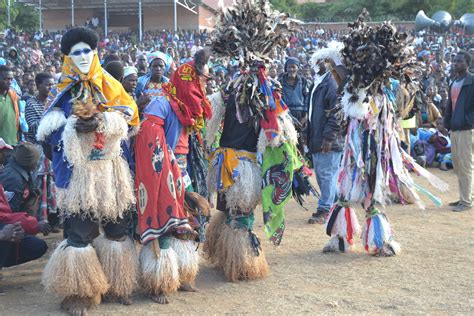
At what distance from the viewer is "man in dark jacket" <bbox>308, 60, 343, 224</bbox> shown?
24.0ft

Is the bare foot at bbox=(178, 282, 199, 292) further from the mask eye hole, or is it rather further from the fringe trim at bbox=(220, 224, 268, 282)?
the mask eye hole

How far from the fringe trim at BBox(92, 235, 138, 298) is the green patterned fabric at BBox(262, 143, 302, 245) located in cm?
135

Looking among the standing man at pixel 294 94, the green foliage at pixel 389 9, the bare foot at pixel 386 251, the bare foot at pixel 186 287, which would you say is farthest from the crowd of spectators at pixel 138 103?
the green foliage at pixel 389 9

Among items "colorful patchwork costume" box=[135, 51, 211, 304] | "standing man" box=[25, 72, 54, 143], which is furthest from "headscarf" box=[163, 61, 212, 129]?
"standing man" box=[25, 72, 54, 143]

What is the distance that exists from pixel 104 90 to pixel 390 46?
9.71 ft

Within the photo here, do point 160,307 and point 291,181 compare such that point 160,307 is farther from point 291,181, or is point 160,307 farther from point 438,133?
point 438,133

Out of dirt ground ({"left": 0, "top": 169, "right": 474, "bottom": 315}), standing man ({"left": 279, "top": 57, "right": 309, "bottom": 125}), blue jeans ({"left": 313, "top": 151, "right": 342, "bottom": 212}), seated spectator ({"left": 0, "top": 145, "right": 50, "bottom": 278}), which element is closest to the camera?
dirt ground ({"left": 0, "top": 169, "right": 474, "bottom": 315})

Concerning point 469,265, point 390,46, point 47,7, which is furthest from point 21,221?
point 47,7

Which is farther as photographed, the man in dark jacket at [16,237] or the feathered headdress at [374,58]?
the feathered headdress at [374,58]

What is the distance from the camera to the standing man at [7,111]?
6.96 meters

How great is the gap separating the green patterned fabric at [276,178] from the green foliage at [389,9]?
43.8 meters

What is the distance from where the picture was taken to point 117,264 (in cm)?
465

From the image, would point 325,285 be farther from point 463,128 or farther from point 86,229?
point 463,128

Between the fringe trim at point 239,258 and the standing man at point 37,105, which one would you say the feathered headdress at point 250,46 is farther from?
the standing man at point 37,105
